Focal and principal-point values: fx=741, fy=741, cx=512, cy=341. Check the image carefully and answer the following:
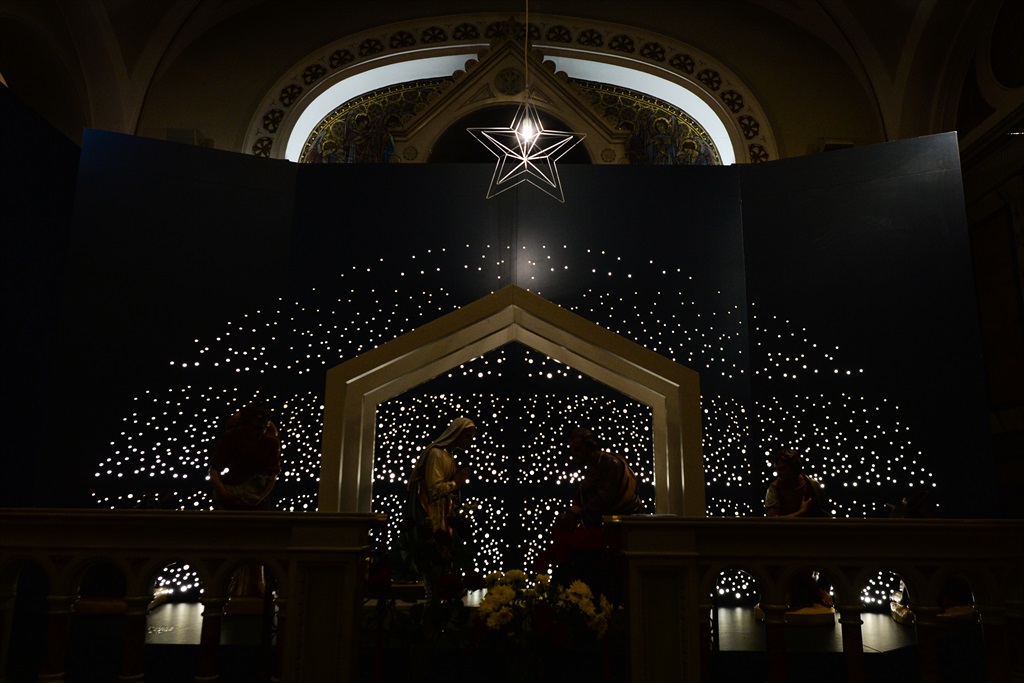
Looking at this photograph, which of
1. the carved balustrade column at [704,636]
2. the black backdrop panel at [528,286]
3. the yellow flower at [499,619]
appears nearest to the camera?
the carved balustrade column at [704,636]

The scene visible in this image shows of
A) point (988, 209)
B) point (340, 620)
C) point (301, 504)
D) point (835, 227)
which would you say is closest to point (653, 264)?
point (835, 227)

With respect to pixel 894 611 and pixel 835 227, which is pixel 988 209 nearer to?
pixel 835 227

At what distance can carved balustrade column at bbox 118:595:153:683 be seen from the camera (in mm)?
3143

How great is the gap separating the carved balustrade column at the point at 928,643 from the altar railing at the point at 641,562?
1 cm

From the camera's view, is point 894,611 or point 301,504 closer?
point 894,611

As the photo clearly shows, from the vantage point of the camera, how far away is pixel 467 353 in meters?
5.31

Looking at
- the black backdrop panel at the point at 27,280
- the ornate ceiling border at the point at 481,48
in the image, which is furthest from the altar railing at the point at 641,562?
the ornate ceiling border at the point at 481,48

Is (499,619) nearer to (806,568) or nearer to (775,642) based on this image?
(775,642)

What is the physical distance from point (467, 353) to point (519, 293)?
64 cm

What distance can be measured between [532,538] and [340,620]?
480 cm

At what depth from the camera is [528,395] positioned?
809 cm

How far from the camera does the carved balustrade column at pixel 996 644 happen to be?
3.16 m

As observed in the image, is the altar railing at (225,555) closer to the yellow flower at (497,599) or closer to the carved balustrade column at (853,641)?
the yellow flower at (497,599)

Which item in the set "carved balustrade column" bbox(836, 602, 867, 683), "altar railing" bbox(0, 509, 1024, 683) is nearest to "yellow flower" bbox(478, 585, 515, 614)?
"altar railing" bbox(0, 509, 1024, 683)
